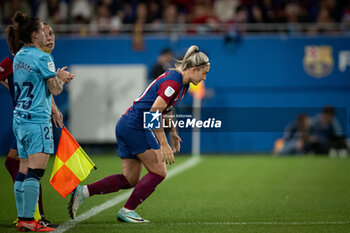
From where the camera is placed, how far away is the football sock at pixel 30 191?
519 cm

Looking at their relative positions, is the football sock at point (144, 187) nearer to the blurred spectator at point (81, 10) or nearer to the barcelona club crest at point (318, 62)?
the barcelona club crest at point (318, 62)

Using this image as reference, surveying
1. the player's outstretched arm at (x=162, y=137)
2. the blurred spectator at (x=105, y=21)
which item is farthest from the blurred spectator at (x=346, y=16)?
the player's outstretched arm at (x=162, y=137)

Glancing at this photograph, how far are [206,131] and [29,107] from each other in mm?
11765

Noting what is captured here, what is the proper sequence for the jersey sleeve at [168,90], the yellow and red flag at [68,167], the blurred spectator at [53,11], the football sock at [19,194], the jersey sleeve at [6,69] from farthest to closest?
the blurred spectator at [53,11] < the yellow and red flag at [68,167] < the jersey sleeve at [6,69] < the jersey sleeve at [168,90] < the football sock at [19,194]

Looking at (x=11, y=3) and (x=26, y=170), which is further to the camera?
(x=11, y=3)

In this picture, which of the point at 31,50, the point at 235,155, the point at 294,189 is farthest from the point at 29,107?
the point at 235,155

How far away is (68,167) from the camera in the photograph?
19.2ft

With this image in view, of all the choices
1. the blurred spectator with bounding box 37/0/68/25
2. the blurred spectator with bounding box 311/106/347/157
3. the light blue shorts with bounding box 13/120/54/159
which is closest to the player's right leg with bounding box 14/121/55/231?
the light blue shorts with bounding box 13/120/54/159

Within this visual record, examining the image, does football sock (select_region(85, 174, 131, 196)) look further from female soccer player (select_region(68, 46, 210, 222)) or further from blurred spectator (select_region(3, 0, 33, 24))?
blurred spectator (select_region(3, 0, 33, 24))

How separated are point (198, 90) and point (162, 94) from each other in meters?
10.4

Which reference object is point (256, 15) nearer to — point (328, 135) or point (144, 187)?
point (328, 135)

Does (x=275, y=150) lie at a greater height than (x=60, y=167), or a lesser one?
lesser

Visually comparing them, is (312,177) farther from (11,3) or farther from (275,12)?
(11,3)

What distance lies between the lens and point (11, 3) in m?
16.8
